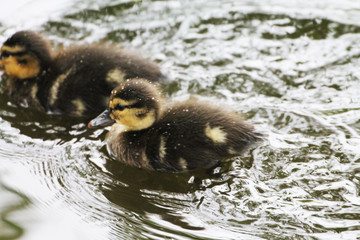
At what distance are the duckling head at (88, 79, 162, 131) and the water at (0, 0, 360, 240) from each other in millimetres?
231

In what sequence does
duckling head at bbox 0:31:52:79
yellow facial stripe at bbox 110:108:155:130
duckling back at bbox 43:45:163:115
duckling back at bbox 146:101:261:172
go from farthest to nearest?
duckling head at bbox 0:31:52:79 → duckling back at bbox 43:45:163:115 → yellow facial stripe at bbox 110:108:155:130 → duckling back at bbox 146:101:261:172

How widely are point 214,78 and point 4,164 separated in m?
1.28

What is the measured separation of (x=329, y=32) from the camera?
386 centimetres

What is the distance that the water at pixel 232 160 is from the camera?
240 centimetres

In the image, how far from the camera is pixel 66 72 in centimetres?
329

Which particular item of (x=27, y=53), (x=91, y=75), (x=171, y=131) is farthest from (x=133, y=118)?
(x=27, y=53)

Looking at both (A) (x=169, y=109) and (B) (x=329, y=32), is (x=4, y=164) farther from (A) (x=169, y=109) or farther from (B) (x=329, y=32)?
(B) (x=329, y=32)

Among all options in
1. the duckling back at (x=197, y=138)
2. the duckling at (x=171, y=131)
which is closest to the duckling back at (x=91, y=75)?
the duckling at (x=171, y=131)

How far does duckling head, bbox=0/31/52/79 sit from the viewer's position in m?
3.38

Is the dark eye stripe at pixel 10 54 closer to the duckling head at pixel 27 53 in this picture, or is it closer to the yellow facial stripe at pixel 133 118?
the duckling head at pixel 27 53

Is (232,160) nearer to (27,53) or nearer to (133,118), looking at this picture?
(133,118)

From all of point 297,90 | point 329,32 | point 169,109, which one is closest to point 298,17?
point 329,32

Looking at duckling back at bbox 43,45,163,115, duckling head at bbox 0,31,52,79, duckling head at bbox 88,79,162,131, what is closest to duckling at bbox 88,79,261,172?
duckling head at bbox 88,79,162,131

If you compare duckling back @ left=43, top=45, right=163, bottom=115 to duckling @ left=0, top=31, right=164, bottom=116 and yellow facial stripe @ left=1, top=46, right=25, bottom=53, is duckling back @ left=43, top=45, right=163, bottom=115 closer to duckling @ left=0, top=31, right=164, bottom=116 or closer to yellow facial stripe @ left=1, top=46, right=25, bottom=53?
duckling @ left=0, top=31, right=164, bottom=116
